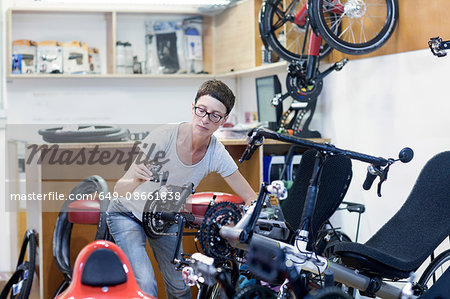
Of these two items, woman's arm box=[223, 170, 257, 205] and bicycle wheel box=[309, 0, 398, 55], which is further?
bicycle wheel box=[309, 0, 398, 55]

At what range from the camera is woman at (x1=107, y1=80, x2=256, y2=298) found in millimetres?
2482

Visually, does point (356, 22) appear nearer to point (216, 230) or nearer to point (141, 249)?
point (141, 249)

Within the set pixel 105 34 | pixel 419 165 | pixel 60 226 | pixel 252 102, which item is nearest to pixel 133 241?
pixel 60 226

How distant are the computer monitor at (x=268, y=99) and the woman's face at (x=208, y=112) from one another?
1.55 meters

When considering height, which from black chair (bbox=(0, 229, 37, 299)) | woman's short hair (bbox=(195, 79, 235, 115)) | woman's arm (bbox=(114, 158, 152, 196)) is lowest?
black chair (bbox=(0, 229, 37, 299))

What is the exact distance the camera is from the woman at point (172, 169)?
2.48m

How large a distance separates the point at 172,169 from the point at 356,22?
1.73 meters

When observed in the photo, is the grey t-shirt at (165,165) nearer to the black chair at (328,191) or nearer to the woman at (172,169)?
the woman at (172,169)

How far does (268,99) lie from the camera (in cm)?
420

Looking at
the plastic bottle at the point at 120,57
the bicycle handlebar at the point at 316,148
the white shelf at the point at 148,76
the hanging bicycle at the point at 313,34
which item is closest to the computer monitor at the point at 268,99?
the hanging bicycle at the point at 313,34

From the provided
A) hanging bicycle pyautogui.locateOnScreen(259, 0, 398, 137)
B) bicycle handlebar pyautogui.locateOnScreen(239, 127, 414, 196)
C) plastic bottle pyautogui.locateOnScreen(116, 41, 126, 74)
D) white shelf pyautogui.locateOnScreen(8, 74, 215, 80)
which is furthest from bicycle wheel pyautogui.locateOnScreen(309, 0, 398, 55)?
plastic bottle pyautogui.locateOnScreen(116, 41, 126, 74)

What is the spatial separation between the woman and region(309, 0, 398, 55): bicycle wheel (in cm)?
97

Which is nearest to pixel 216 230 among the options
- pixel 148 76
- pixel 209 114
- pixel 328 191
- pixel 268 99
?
pixel 209 114

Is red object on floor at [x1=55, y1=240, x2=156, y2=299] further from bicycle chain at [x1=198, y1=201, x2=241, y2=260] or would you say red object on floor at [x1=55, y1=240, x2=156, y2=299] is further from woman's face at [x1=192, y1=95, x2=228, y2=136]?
woman's face at [x1=192, y1=95, x2=228, y2=136]
